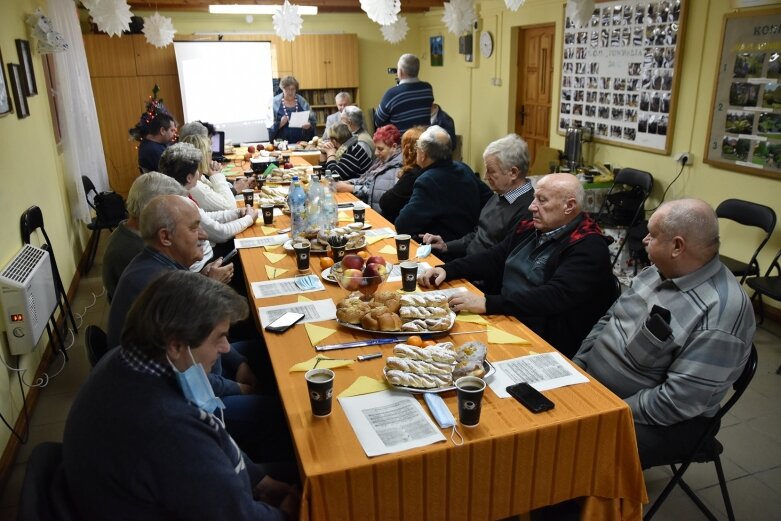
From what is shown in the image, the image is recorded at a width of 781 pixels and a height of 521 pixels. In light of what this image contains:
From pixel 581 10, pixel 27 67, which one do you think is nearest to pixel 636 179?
pixel 581 10

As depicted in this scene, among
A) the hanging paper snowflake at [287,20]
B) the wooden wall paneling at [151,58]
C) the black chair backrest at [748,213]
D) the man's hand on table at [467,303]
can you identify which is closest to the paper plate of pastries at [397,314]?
the man's hand on table at [467,303]

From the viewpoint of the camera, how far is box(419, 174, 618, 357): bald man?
2.20m

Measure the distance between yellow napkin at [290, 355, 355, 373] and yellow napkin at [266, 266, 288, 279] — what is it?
90 cm

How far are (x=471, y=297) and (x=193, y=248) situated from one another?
1096 millimetres

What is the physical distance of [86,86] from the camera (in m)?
5.95

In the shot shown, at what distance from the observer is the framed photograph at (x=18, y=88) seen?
3777 mm

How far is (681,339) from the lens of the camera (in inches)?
72.5

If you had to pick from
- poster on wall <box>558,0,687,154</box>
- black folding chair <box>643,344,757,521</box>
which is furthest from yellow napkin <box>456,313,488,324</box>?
poster on wall <box>558,0,687,154</box>

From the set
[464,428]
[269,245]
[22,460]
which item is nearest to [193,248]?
[269,245]

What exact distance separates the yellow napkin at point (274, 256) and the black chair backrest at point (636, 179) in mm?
3335

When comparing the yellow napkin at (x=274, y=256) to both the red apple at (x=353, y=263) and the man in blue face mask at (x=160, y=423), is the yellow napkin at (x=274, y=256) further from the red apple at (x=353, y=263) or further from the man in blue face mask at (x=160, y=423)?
the man in blue face mask at (x=160, y=423)

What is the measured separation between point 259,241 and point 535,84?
5.19m

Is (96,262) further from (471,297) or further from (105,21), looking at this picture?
(471,297)

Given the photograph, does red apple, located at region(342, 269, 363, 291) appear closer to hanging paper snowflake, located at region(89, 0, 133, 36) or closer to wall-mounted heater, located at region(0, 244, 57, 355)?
wall-mounted heater, located at region(0, 244, 57, 355)
